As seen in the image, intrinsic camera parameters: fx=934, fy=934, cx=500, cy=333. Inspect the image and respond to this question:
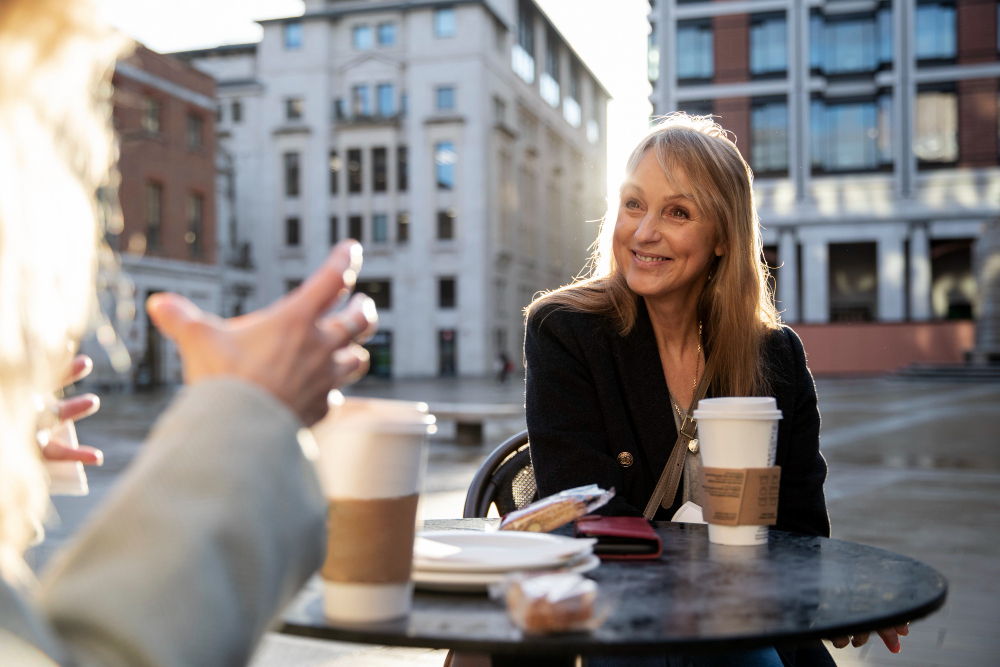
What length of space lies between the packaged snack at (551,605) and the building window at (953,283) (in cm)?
4091

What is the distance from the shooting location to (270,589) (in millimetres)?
834

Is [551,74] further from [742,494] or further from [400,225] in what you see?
[742,494]

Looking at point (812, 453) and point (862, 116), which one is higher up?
point (862, 116)

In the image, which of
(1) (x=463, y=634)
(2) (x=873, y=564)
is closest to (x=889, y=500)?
(2) (x=873, y=564)

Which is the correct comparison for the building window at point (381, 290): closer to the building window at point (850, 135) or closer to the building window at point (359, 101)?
the building window at point (359, 101)

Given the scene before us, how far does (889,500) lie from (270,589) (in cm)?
733

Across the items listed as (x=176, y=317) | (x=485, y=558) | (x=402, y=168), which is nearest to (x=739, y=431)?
(x=485, y=558)

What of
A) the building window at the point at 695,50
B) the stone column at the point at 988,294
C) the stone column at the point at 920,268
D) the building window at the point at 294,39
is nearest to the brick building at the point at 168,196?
the building window at the point at 294,39

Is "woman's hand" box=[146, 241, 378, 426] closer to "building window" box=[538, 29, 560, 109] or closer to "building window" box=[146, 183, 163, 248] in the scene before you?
"building window" box=[146, 183, 163, 248]

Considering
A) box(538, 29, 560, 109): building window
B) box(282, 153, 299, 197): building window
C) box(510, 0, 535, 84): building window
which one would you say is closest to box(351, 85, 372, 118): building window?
box(282, 153, 299, 197): building window

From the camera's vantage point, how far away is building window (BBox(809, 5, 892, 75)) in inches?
1421

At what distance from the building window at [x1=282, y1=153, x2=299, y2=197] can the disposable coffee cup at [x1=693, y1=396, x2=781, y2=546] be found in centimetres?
4618

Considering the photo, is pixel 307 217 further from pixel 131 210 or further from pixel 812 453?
pixel 812 453

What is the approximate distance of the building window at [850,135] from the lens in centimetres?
3619
